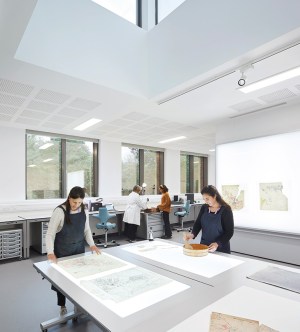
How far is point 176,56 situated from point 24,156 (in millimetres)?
4050

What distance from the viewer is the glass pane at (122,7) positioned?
348 centimetres

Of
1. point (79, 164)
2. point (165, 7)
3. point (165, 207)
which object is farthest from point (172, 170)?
point (165, 7)

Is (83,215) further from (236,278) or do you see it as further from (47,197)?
(47,197)

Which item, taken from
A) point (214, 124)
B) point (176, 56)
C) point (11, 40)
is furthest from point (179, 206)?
point (11, 40)

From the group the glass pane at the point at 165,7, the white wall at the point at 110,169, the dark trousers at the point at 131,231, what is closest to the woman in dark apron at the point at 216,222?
the glass pane at the point at 165,7

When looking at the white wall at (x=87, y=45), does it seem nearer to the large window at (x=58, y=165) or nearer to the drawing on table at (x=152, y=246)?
the drawing on table at (x=152, y=246)

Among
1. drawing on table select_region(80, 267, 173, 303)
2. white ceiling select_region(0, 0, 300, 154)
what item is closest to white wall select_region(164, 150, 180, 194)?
white ceiling select_region(0, 0, 300, 154)

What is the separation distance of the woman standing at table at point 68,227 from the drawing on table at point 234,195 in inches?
129

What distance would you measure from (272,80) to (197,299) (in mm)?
2835

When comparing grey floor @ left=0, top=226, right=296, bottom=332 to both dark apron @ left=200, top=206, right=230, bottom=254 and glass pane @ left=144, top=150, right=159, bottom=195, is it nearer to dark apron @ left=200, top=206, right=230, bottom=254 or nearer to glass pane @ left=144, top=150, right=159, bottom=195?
dark apron @ left=200, top=206, right=230, bottom=254

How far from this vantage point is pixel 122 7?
3834 millimetres

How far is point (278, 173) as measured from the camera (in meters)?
4.28

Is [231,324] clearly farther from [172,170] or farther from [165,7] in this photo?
[172,170]

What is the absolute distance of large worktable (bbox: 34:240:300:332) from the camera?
3.92ft
